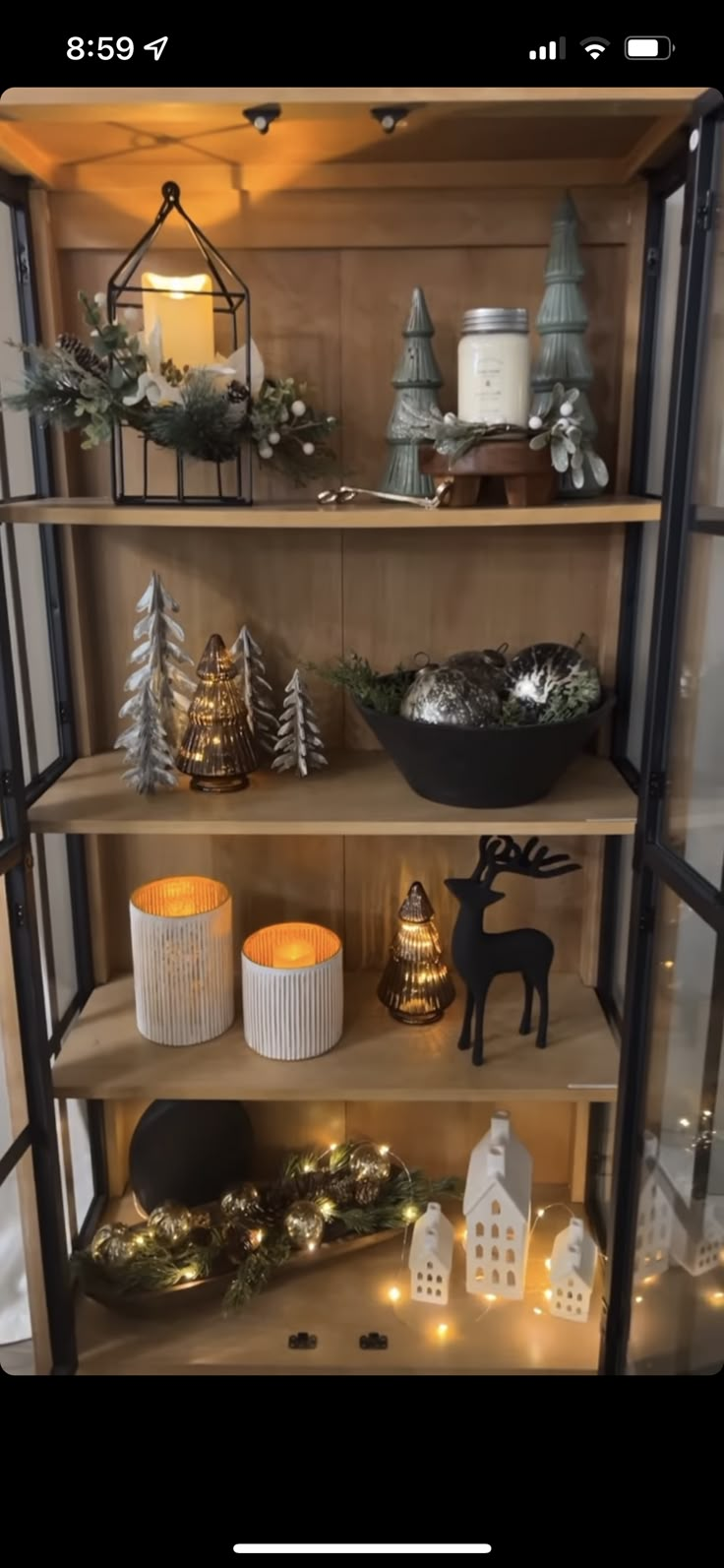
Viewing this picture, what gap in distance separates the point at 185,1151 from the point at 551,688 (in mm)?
819

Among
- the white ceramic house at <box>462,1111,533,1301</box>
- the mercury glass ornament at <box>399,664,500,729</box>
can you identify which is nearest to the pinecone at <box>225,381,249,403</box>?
the mercury glass ornament at <box>399,664,500,729</box>

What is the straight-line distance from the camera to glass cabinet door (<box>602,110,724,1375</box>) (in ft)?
3.40

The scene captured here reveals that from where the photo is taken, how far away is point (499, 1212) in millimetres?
1380

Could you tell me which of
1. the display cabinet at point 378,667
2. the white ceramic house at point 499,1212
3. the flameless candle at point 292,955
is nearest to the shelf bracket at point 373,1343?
the display cabinet at point 378,667

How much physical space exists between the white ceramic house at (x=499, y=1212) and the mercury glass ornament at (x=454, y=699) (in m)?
0.54

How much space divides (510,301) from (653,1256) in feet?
3.72

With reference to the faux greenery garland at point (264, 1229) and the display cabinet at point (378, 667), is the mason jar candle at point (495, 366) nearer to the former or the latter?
the display cabinet at point (378, 667)

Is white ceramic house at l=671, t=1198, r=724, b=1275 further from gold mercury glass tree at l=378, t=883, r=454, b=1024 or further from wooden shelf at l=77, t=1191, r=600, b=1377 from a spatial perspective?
gold mercury glass tree at l=378, t=883, r=454, b=1024

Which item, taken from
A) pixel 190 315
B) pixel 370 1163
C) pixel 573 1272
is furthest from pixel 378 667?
pixel 573 1272

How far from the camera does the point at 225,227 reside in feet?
4.20

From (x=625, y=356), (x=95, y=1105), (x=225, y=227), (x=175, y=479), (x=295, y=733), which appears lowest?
(x=95, y=1105)
